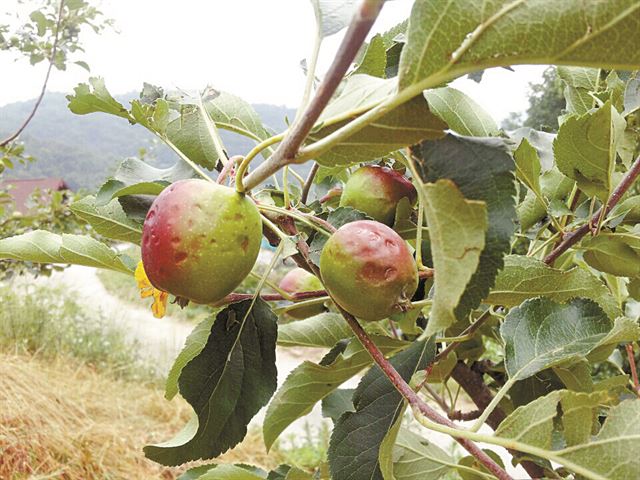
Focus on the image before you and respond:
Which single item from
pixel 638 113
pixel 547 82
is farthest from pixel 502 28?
pixel 547 82

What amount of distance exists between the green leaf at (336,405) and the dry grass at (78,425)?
1856mm

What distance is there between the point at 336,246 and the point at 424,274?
0.11 metres

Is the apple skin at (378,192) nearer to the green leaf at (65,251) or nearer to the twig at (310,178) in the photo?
the twig at (310,178)

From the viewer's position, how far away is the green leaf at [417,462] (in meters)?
0.52

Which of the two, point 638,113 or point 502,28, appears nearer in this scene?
point 502,28

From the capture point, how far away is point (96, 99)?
52 centimetres

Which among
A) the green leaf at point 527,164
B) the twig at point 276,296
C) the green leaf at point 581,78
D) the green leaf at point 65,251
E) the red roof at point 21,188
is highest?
the green leaf at point 581,78

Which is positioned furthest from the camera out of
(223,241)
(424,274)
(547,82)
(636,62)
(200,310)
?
(547,82)

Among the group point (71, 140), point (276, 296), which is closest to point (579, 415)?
point (276, 296)

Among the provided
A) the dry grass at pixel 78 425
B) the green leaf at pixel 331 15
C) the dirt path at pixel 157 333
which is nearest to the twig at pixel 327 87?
the green leaf at pixel 331 15

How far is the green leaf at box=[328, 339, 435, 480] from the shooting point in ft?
1.49

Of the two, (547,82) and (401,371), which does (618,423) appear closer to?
(401,371)

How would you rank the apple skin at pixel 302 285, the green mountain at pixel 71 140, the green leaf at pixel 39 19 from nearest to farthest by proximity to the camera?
the apple skin at pixel 302 285 < the green leaf at pixel 39 19 < the green mountain at pixel 71 140

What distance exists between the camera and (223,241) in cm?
36
